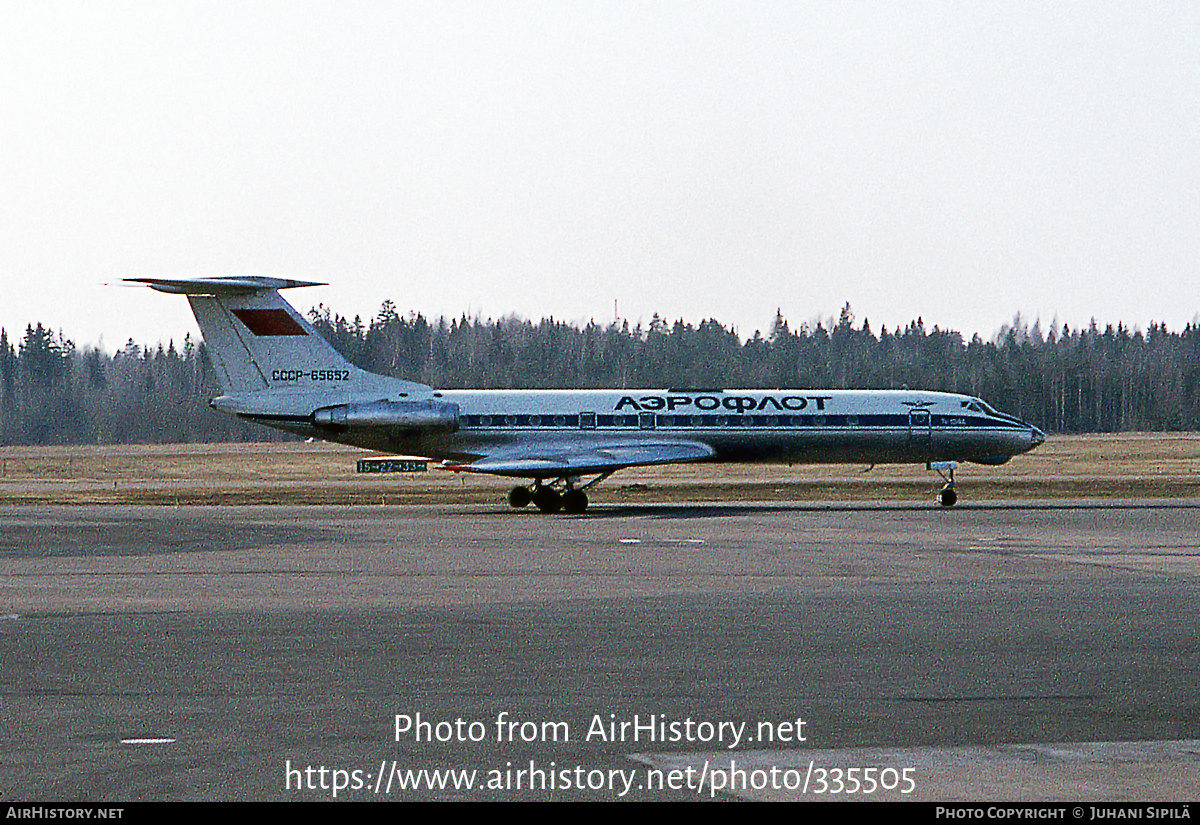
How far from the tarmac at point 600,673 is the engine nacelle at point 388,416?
13598 millimetres

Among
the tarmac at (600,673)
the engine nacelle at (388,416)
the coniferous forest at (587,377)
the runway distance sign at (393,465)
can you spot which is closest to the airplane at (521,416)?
the engine nacelle at (388,416)

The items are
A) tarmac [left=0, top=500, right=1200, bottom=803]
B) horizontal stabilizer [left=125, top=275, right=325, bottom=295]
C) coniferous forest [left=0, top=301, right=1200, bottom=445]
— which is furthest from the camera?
coniferous forest [left=0, top=301, right=1200, bottom=445]

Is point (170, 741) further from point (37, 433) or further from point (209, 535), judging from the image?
point (37, 433)

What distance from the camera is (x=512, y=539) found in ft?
97.6

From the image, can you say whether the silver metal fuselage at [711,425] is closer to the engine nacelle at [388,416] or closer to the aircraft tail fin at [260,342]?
the engine nacelle at [388,416]

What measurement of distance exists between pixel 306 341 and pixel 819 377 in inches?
6062

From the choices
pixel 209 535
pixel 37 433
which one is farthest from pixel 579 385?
pixel 209 535

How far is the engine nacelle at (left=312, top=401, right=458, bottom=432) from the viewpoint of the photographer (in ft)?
134

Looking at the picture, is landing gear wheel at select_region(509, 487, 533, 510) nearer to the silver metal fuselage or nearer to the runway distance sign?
the silver metal fuselage

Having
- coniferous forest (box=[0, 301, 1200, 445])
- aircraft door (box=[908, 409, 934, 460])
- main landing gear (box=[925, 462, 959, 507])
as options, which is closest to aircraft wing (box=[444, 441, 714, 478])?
aircraft door (box=[908, 409, 934, 460])

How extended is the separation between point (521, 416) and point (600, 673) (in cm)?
2908

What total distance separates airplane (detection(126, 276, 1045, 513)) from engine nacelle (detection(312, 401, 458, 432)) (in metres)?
0.03

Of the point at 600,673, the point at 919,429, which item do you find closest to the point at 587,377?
the point at 919,429

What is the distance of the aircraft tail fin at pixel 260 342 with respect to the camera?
41.2m
